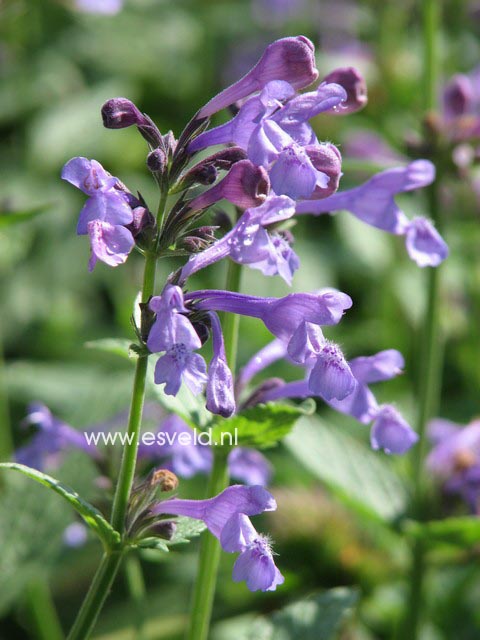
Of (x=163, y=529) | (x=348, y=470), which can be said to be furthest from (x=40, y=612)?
(x=163, y=529)

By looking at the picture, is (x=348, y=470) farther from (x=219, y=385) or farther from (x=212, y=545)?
(x=219, y=385)

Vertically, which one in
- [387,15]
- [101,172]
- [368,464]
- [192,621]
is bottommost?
[368,464]

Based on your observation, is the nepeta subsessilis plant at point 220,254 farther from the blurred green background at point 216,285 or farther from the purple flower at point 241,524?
the blurred green background at point 216,285

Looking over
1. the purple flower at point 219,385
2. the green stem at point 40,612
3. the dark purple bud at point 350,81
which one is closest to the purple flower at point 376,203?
the dark purple bud at point 350,81

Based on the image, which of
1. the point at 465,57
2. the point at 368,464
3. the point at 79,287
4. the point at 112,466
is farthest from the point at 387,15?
the point at 112,466

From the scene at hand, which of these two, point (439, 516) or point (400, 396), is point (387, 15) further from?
point (439, 516)

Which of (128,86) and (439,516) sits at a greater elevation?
(128,86)

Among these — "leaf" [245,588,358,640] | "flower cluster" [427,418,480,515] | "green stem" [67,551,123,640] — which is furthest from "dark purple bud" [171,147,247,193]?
"flower cluster" [427,418,480,515]
